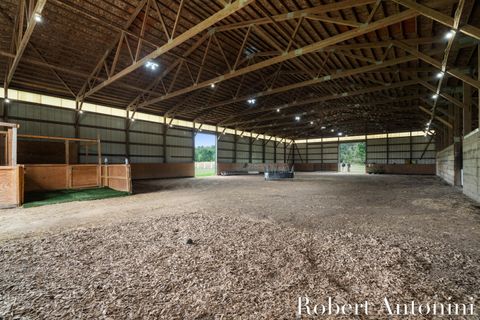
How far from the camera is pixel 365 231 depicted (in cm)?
421

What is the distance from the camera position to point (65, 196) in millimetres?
8156

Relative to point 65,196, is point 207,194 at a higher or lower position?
lower

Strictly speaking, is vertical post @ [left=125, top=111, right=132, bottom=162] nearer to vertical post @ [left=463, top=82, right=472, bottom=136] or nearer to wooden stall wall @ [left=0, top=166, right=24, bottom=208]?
wooden stall wall @ [left=0, top=166, right=24, bottom=208]

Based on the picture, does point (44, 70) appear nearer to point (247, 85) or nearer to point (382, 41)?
point (247, 85)

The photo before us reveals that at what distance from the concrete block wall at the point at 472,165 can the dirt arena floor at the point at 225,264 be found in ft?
11.5

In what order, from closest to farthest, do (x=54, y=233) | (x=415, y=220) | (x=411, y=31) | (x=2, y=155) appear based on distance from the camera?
(x=54, y=233), (x=415, y=220), (x=411, y=31), (x=2, y=155)

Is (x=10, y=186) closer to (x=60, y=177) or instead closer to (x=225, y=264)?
(x=60, y=177)

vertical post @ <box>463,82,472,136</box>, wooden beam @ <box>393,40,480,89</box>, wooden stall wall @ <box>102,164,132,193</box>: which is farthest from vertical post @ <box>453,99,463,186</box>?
wooden stall wall @ <box>102,164,132,193</box>

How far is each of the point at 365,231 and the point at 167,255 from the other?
3711mm

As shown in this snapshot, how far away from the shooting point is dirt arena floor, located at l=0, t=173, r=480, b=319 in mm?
2045

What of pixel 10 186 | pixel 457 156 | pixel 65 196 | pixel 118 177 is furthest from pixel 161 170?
pixel 457 156

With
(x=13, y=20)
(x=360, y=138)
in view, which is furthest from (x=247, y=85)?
(x=360, y=138)

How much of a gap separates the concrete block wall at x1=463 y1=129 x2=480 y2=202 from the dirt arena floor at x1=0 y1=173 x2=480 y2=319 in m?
3.51

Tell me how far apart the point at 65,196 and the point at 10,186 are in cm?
167
